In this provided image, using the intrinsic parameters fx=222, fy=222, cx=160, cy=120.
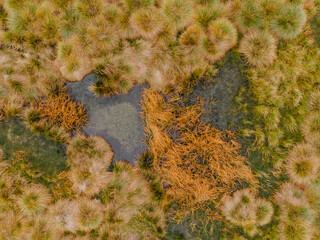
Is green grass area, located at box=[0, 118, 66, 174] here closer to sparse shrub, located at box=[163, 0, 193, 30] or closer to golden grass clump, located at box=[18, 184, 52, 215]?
golden grass clump, located at box=[18, 184, 52, 215]

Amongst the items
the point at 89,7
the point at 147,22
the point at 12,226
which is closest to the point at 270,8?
the point at 147,22

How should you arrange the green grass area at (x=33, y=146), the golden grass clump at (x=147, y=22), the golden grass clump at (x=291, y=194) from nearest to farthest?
the golden grass clump at (x=147, y=22) < the golden grass clump at (x=291, y=194) < the green grass area at (x=33, y=146)

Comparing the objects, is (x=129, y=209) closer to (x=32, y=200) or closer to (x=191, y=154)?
(x=191, y=154)

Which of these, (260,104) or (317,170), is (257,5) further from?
(317,170)

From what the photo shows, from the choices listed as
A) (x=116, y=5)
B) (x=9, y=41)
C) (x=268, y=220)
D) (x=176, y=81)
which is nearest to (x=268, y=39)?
(x=176, y=81)

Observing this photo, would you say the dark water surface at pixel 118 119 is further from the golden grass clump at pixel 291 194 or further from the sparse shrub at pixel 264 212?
the golden grass clump at pixel 291 194

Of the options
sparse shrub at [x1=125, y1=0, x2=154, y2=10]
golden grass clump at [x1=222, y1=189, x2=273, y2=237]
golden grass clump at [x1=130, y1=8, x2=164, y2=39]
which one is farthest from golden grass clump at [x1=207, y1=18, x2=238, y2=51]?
golden grass clump at [x1=222, y1=189, x2=273, y2=237]

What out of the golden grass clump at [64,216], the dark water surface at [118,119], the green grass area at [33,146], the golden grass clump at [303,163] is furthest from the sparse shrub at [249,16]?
the golden grass clump at [64,216]
